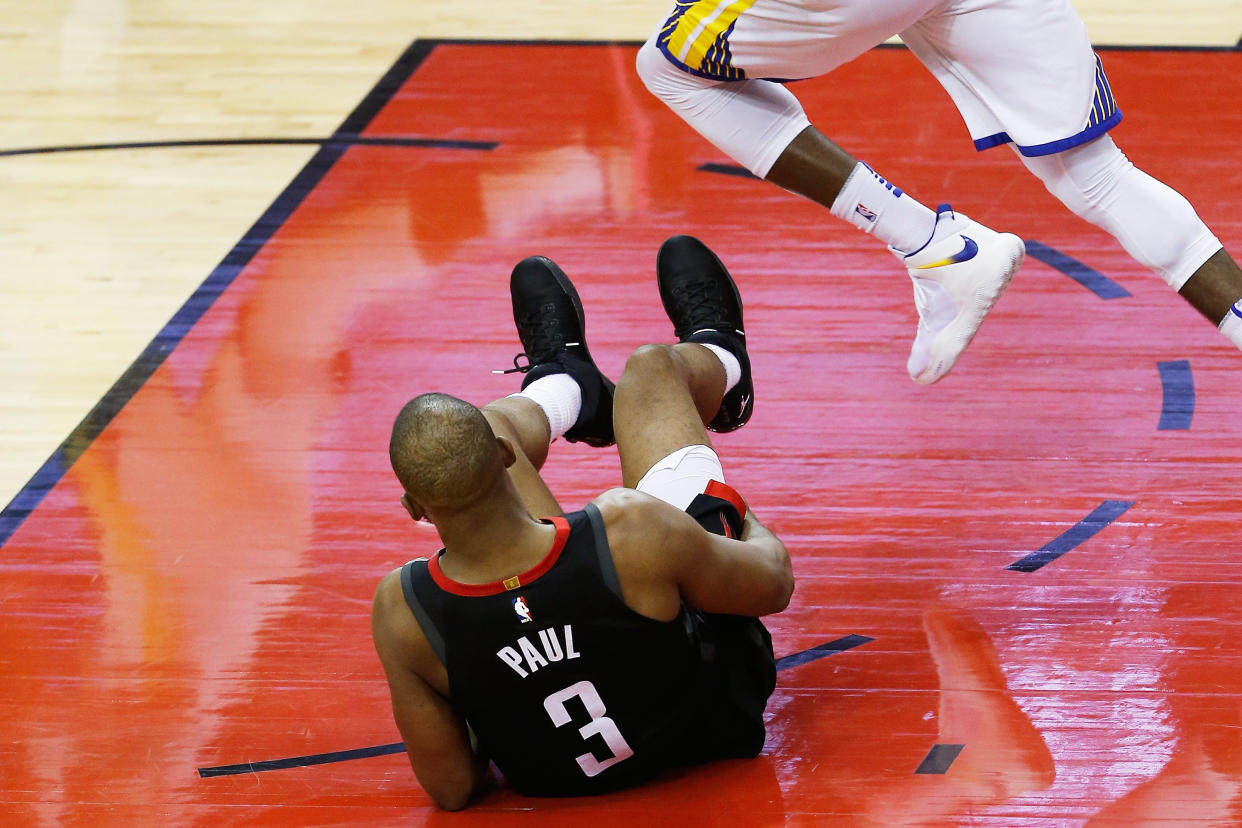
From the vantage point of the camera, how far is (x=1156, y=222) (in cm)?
263

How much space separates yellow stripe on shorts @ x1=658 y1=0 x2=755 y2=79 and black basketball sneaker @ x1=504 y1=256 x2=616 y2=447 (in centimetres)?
48

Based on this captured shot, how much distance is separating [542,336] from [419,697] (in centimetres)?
95

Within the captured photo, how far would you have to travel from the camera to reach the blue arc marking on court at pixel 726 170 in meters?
4.61

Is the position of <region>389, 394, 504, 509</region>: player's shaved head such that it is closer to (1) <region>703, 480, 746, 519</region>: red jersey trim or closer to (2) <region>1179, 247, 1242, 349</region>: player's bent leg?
(1) <region>703, 480, 746, 519</region>: red jersey trim

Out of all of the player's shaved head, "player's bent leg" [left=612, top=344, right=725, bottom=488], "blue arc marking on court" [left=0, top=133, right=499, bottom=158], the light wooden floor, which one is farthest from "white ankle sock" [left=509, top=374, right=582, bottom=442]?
"blue arc marking on court" [left=0, top=133, right=499, bottom=158]

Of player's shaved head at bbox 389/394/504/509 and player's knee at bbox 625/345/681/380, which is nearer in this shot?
player's shaved head at bbox 389/394/504/509

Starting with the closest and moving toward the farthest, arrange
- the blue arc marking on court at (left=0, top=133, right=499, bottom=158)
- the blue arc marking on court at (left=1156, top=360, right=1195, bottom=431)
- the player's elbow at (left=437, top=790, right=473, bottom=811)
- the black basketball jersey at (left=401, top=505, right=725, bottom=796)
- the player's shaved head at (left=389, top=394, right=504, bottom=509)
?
the player's shaved head at (left=389, top=394, right=504, bottom=509)
the black basketball jersey at (left=401, top=505, right=725, bottom=796)
the player's elbow at (left=437, top=790, right=473, bottom=811)
the blue arc marking on court at (left=1156, top=360, right=1195, bottom=431)
the blue arc marking on court at (left=0, top=133, right=499, bottom=158)

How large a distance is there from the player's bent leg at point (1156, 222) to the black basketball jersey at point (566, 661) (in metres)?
1.07

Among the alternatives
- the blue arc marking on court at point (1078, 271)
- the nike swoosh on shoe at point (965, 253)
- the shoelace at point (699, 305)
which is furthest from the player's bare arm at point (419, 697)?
the blue arc marking on court at point (1078, 271)

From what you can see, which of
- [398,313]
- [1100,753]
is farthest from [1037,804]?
[398,313]

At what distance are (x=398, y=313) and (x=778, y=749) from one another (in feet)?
6.25

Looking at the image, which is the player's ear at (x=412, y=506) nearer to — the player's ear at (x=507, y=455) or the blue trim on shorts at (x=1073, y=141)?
A: the player's ear at (x=507, y=455)

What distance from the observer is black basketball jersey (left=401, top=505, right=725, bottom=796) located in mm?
2023

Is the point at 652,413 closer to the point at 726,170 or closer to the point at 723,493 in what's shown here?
the point at 723,493
